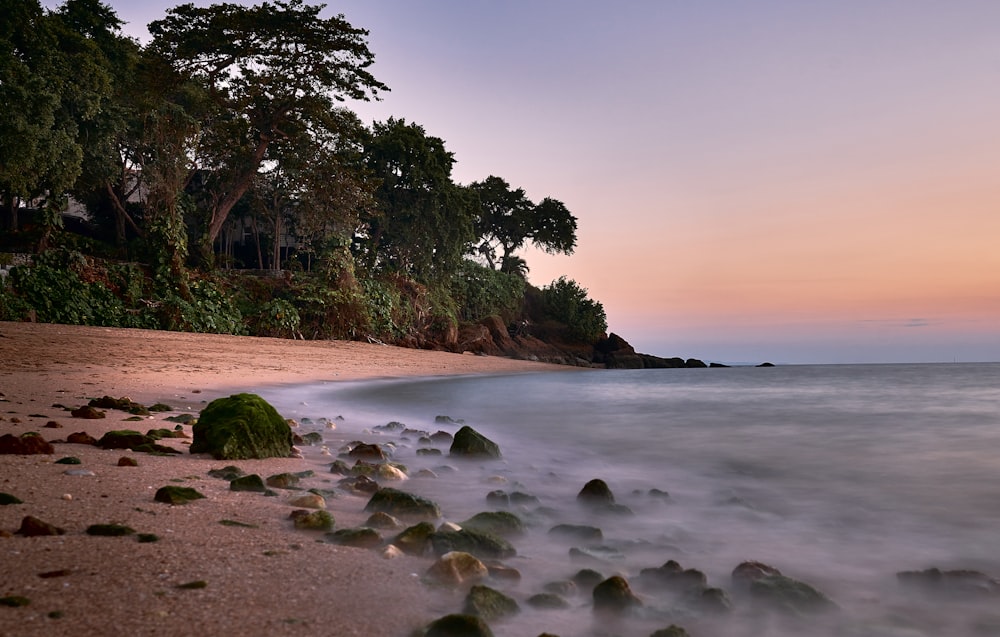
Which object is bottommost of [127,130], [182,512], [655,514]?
[655,514]

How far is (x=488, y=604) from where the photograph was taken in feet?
7.04

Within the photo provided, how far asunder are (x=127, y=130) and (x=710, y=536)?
23006 millimetres

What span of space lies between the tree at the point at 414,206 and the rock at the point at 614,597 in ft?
86.5

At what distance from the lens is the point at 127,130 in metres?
20.4

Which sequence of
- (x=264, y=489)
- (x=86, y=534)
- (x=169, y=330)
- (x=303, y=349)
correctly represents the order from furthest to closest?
(x=303, y=349) → (x=169, y=330) → (x=264, y=489) → (x=86, y=534)

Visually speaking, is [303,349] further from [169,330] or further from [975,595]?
[975,595]

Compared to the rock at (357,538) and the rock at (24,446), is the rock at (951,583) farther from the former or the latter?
the rock at (24,446)

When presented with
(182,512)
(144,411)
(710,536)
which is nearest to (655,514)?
(710,536)

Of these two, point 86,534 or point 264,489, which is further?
point 264,489

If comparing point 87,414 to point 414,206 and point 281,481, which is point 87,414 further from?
point 414,206

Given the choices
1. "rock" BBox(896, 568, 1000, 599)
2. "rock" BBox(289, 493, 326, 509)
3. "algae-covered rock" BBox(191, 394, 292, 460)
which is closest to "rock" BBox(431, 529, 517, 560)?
"rock" BBox(289, 493, 326, 509)

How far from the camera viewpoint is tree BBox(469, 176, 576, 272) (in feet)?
145

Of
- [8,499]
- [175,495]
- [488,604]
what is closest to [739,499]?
[488,604]

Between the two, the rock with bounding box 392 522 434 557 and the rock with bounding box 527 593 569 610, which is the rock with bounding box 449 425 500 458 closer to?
the rock with bounding box 392 522 434 557
